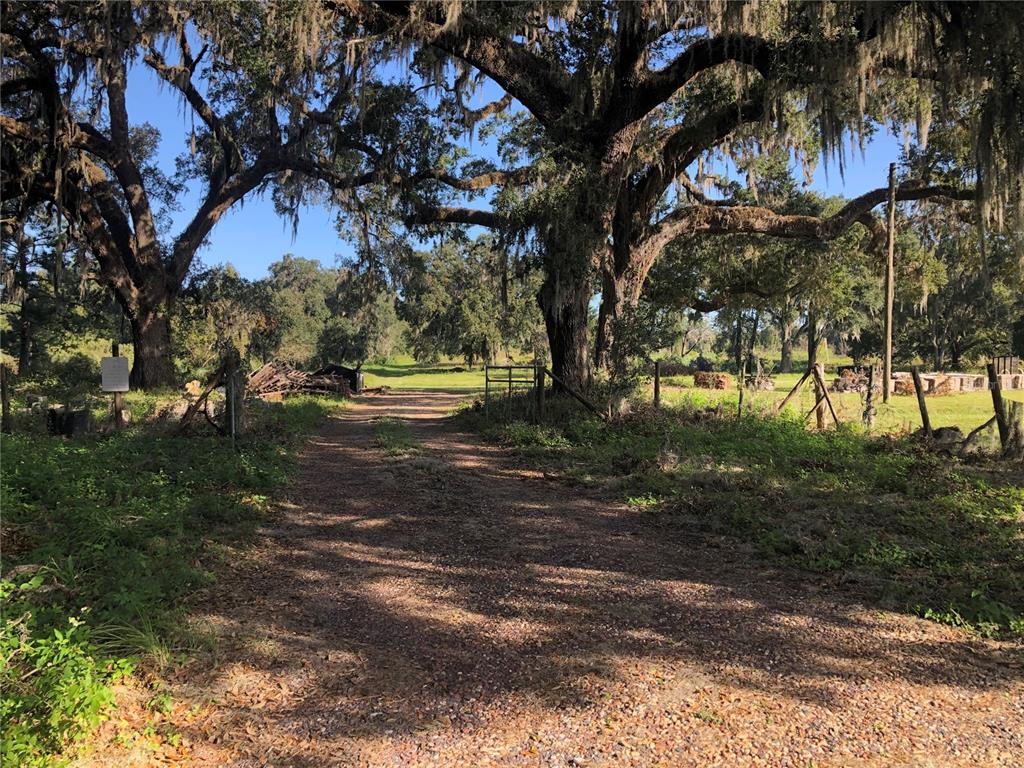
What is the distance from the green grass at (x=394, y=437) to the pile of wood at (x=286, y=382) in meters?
4.39

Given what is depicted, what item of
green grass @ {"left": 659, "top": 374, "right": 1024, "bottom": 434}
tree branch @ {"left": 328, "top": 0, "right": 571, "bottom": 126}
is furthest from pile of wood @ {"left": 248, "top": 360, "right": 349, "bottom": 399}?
green grass @ {"left": 659, "top": 374, "right": 1024, "bottom": 434}

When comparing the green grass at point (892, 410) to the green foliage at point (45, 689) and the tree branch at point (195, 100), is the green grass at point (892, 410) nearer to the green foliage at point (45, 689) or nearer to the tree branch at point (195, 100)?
the green foliage at point (45, 689)

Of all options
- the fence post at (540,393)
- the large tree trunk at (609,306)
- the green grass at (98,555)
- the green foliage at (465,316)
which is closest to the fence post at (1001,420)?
the large tree trunk at (609,306)

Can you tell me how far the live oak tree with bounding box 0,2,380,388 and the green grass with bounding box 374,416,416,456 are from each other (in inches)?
263

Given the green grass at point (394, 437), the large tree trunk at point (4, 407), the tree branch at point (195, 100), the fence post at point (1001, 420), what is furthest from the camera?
the tree branch at point (195, 100)

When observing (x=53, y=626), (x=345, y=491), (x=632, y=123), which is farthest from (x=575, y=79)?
(x=53, y=626)

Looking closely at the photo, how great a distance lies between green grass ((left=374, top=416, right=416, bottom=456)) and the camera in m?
11.1

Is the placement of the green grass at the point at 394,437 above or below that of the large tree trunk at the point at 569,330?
below

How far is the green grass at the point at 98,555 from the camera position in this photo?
2.73 metres

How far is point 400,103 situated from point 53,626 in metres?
14.2

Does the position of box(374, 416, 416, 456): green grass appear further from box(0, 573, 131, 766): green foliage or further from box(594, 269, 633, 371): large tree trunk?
box(0, 573, 131, 766): green foliage

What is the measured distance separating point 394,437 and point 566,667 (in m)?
9.58

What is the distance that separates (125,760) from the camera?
2.58 metres

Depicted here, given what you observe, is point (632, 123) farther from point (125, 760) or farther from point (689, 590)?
point (125, 760)
